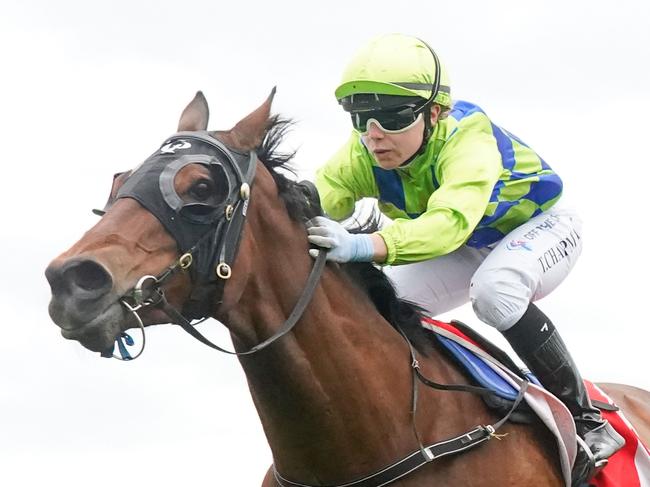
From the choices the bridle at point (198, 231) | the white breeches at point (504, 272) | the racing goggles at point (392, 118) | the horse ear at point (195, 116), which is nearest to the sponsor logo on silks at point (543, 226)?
the white breeches at point (504, 272)

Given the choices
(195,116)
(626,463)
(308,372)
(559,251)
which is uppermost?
(195,116)

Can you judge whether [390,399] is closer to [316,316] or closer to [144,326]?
[316,316]

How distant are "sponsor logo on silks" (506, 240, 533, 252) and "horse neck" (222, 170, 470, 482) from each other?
37.8 inches

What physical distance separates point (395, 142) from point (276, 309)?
3.48ft

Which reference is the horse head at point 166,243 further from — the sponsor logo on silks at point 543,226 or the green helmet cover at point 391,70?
the sponsor logo on silks at point 543,226

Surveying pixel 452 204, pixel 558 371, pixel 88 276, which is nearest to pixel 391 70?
pixel 452 204

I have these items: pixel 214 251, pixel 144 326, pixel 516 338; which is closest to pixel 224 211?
pixel 214 251

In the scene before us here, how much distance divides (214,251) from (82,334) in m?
0.58

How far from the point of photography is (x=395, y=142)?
5324 millimetres

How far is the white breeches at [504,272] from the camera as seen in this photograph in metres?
5.30

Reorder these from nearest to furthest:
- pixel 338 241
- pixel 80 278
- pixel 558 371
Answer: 1. pixel 80 278
2. pixel 338 241
3. pixel 558 371

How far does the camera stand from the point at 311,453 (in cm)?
475

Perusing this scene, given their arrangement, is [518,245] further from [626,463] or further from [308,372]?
[308,372]

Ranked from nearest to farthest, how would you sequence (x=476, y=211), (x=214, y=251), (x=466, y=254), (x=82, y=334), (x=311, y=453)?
(x=82, y=334) < (x=214, y=251) < (x=311, y=453) < (x=476, y=211) < (x=466, y=254)
